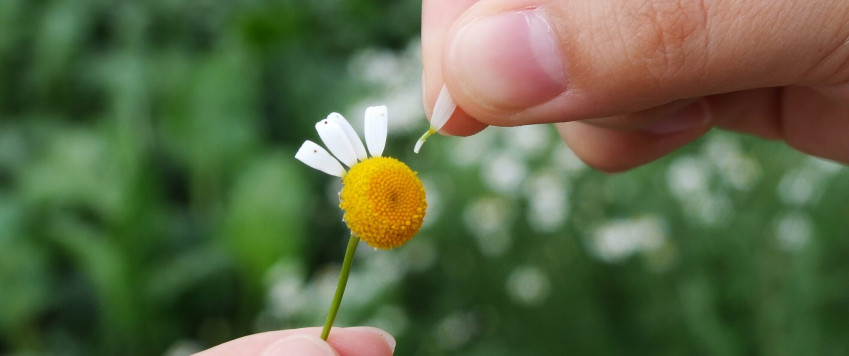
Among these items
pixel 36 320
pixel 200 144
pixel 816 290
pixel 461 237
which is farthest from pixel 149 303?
pixel 816 290

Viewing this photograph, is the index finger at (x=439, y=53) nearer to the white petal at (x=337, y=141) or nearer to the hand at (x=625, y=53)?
the hand at (x=625, y=53)

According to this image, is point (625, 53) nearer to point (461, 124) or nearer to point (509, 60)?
point (509, 60)

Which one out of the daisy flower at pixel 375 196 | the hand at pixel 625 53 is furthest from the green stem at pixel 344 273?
the hand at pixel 625 53

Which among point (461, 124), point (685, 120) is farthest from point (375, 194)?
point (685, 120)

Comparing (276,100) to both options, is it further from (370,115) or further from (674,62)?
(674,62)

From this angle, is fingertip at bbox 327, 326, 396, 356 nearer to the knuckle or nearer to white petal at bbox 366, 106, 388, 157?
white petal at bbox 366, 106, 388, 157

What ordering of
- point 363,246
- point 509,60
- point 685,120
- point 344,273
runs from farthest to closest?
1. point 363,246
2. point 685,120
3. point 509,60
4. point 344,273
